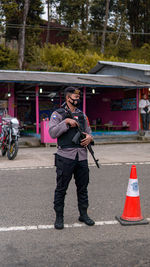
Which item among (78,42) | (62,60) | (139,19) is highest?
(139,19)

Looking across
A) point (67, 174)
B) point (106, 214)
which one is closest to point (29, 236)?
point (67, 174)

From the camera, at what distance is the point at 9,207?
17.8ft

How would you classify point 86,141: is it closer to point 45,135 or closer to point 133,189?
point 133,189

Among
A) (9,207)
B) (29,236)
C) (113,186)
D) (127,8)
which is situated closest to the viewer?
(29,236)

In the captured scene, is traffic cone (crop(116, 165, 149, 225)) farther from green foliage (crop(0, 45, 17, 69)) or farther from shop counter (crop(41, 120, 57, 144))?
green foliage (crop(0, 45, 17, 69))

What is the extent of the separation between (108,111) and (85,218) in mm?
18201

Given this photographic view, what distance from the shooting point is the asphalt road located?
3518 mm

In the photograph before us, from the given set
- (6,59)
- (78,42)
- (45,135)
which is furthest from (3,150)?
(78,42)

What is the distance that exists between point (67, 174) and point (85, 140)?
1.65ft

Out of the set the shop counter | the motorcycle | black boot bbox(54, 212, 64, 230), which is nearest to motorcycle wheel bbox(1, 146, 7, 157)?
the motorcycle

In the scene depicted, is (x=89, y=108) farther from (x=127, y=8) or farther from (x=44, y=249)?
(x=127, y=8)

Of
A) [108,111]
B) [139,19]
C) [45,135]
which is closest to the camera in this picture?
[45,135]

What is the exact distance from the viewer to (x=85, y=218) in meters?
4.64

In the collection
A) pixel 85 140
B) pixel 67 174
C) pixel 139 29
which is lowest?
pixel 67 174
